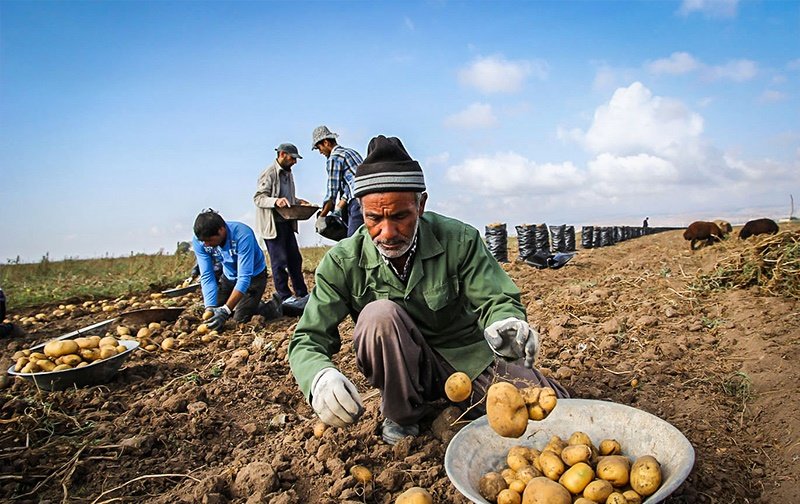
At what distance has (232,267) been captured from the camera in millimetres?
5121

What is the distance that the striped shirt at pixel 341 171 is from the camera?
16.5ft

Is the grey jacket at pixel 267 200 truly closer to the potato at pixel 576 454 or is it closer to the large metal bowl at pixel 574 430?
the large metal bowl at pixel 574 430

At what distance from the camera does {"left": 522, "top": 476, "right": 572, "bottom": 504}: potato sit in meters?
1.47

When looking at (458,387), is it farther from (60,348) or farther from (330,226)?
(330,226)

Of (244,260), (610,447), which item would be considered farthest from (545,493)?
(244,260)

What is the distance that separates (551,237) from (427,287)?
9573 millimetres

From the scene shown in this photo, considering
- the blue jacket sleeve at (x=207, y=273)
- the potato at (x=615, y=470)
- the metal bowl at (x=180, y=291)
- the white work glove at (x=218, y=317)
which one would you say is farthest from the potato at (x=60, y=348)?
the metal bowl at (x=180, y=291)

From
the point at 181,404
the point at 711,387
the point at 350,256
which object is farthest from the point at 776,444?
the point at 181,404

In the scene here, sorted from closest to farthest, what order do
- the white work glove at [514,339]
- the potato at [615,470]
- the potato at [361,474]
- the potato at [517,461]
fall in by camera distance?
the potato at [615,470] < the potato at [517,461] < the white work glove at [514,339] < the potato at [361,474]

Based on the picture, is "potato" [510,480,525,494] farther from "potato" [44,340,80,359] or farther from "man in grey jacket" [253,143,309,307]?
"man in grey jacket" [253,143,309,307]

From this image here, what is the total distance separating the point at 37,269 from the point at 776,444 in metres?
11.5

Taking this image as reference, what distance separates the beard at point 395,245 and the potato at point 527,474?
88cm

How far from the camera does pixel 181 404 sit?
290 cm

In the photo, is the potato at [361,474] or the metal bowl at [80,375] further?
the metal bowl at [80,375]
